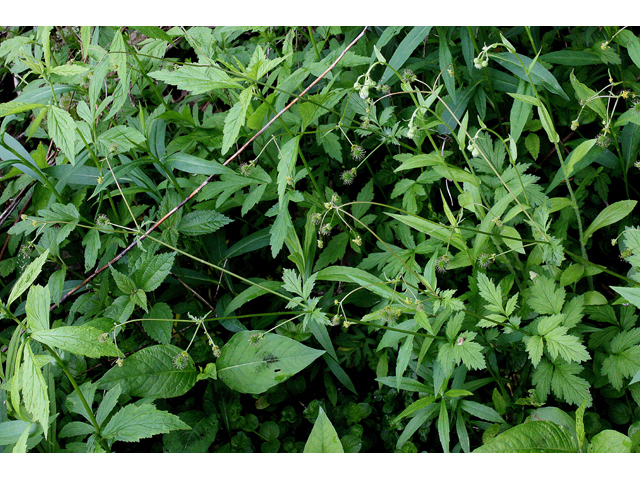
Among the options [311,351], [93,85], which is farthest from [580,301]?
[93,85]

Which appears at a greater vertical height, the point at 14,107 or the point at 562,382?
the point at 14,107

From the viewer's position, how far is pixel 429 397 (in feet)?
5.39

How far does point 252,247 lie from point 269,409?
709 mm

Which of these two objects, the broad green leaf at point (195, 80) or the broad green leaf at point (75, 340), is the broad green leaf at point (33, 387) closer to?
the broad green leaf at point (75, 340)

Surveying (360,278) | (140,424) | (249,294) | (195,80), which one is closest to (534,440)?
(360,278)

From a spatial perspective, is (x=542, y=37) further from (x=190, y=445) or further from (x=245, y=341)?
(x=190, y=445)

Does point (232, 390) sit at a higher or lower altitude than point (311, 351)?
lower

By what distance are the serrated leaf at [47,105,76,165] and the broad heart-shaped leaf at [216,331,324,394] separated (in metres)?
0.89

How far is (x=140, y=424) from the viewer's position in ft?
5.16

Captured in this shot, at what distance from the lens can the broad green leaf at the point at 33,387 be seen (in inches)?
51.0

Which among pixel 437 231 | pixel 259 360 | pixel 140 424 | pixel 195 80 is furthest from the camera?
pixel 259 360

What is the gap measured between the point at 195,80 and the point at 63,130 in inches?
20.8

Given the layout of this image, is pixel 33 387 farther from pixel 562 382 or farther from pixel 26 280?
pixel 562 382

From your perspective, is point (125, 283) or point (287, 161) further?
point (125, 283)
